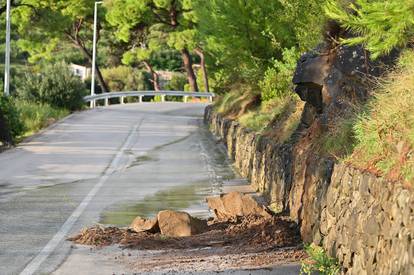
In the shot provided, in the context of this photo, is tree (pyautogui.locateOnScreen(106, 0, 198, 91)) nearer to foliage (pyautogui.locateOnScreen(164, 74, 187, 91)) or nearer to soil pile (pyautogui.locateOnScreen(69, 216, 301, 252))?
foliage (pyautogui.locateOnScreen(164, 74, 187, 91))

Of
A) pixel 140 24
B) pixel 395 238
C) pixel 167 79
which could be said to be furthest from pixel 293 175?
pixel 167 79

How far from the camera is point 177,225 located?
12703mm

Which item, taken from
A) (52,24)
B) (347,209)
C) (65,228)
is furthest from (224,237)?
(52,24)

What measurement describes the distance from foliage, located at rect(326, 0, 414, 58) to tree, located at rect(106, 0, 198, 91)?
1950 inches

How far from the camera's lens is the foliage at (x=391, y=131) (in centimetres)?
798

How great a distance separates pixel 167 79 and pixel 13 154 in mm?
64618

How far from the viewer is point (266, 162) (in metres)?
A: 16.8

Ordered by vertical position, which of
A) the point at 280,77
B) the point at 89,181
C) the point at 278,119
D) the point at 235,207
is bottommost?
the point at 89,181

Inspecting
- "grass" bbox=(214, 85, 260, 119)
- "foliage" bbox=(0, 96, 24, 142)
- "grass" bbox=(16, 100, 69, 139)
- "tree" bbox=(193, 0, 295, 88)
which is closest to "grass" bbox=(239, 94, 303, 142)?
"tree" bbox=(193, 0, 295, 88)

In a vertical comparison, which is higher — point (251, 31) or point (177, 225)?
point (251, 31)

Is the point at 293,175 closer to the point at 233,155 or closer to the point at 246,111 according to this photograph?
the point at 233,155

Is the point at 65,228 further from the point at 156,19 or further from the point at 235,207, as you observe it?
the point at 156,19

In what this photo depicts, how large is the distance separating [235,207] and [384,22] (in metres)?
5.16

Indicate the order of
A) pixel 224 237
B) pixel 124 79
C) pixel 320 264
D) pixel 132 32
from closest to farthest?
pixel 320 264 < pixel 224 237 < pixel 132 32 < pixel 124 79
